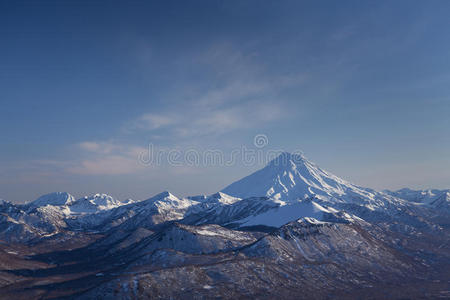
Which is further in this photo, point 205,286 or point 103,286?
point 205,286

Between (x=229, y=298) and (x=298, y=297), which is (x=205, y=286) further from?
(x=298, y=297)

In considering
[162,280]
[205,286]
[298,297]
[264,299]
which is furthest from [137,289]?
[298,297]

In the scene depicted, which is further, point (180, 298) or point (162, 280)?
point (162, 280)

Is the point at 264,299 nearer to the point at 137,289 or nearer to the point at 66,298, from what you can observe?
the point at 137,289

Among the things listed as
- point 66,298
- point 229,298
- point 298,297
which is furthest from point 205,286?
point 66,298

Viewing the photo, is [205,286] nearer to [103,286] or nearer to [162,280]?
[162,280]

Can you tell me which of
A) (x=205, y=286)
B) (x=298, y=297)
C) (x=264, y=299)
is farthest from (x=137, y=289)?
(x=298, y=297)
